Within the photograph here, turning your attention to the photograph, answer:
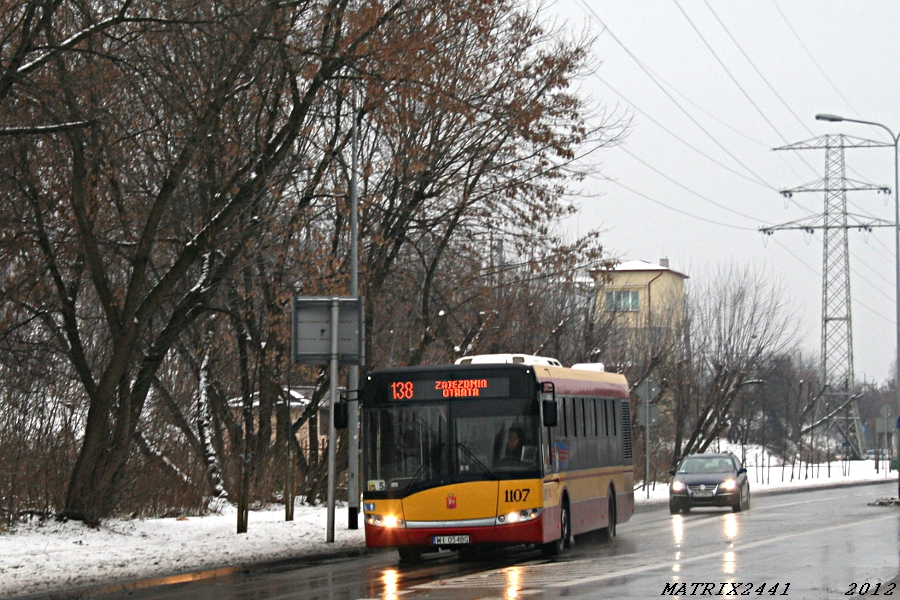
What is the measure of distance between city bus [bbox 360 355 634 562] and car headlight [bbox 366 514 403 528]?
2 centimetres

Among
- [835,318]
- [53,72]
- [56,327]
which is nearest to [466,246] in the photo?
[56,327]

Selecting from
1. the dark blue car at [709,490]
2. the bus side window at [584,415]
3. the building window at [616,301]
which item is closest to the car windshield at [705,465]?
the dark blue car at [709,490]

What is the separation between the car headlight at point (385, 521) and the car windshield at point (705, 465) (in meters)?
16.8

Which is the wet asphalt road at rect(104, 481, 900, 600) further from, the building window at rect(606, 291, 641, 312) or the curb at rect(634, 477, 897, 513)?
the building window at rect(606, 291, 641, 312)

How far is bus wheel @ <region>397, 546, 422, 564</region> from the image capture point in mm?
19453

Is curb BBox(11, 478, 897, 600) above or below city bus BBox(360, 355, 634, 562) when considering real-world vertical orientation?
below

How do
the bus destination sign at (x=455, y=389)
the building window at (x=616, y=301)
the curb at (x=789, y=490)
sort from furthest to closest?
the building window at (x=616, y=301)
the curb at (x=789, y=490)
the bus destination sign at (x=455, y=389)

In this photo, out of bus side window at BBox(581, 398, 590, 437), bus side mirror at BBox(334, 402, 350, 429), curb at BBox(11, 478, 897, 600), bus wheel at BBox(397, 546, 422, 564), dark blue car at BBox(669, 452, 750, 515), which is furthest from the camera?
dark blue car at BBox(669, 452, 750, 515)

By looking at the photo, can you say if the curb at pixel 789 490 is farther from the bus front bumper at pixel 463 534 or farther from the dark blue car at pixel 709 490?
the bus front bumper at pixel 463 534

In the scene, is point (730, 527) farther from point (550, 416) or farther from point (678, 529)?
point (550, 416)

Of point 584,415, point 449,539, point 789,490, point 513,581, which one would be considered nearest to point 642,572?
point 513,581

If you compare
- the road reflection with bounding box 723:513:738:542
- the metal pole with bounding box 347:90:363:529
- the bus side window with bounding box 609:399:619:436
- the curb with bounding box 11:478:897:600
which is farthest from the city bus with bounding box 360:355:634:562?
the metal pole with bounding box 347:90:363:529

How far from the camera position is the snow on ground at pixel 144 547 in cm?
1622

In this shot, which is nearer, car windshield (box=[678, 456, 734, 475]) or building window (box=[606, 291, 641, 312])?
car windshield (box=[678, 456, 734, 475])
